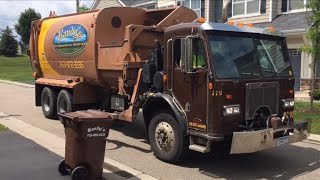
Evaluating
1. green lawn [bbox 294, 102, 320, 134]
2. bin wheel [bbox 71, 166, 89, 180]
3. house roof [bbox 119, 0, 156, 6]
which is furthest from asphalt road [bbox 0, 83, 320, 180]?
house roof [bbox 119, 0, 156, 6]

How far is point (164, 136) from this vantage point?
775 cm

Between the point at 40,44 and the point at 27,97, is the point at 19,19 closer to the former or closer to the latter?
the point at 27,97

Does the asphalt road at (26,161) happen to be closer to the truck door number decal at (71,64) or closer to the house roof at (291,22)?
the truck door number decal at (71,64)

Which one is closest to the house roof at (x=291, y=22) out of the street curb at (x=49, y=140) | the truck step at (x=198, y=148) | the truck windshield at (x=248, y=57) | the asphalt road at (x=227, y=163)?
the asphalt road at (x=227, y=163)

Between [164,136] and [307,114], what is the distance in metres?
6.61

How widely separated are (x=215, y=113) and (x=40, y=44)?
8.13 m

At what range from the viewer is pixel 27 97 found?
20.2 meters

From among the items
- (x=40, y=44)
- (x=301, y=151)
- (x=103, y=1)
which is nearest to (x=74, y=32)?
(x=40, y=44)

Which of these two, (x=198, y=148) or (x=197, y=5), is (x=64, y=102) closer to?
(x=198, y=148)

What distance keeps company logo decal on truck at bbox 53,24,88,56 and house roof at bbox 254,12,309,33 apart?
1071 cm

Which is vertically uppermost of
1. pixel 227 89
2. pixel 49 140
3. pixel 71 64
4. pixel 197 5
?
pixel 197 5

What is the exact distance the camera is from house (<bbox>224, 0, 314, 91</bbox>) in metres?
19.1

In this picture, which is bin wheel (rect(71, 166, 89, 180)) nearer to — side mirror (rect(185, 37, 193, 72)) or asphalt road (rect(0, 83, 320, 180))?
asphalt road (rect(0, 83, 320, 180))

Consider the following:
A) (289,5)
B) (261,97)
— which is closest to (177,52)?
(261,97)
